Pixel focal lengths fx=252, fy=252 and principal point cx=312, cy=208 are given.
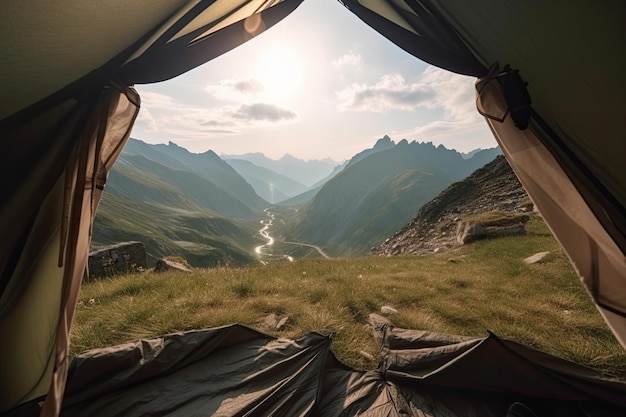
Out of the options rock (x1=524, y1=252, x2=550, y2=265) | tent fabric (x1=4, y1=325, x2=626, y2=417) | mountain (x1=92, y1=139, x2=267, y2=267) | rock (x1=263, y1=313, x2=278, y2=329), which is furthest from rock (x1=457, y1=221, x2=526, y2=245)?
mountain (x1=92, y1=139, x2=267, y2=267)

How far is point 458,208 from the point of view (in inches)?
998

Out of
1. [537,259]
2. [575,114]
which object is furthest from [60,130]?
[537,259]

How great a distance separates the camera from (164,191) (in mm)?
168750

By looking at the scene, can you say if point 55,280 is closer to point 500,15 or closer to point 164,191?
point 500,15

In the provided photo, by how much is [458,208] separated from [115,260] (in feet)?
89.6

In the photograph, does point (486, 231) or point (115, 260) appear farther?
point (486, 231)

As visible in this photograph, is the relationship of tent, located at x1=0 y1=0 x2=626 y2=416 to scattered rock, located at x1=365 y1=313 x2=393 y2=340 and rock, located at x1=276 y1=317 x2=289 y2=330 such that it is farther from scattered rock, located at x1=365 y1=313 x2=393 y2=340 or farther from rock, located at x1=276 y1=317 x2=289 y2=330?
rock, located at x1=276 y1=317 x2=289 y2=330

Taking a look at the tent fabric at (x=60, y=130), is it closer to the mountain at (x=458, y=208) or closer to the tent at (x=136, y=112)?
the tent at (x=136, y=112)

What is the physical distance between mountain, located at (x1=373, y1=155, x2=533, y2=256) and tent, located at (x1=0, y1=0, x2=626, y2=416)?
45.7ft

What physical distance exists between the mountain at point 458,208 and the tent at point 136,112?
45.7 ft

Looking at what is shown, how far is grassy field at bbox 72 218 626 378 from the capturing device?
170 inches

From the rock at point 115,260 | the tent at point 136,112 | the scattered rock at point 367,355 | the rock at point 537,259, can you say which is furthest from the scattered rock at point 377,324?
the rock at point 115,260

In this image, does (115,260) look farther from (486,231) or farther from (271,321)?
(486,231)

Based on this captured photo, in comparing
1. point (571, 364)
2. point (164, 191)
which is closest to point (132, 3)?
point (571, 364)
